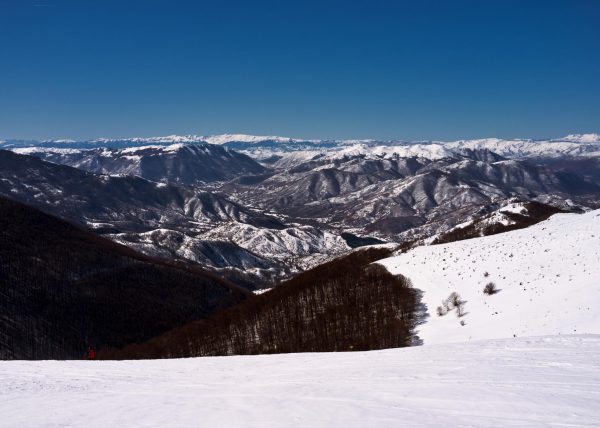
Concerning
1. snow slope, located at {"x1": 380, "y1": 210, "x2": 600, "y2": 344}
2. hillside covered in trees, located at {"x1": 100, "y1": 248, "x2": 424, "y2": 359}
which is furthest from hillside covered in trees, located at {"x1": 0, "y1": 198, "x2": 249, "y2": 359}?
snow slope, located at {"x1": 380, "y1": 210, "x2": 600, "y2": 344}

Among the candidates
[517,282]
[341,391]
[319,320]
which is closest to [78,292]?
[319,320]

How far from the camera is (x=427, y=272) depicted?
47.9 m

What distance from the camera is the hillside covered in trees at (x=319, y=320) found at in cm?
4056

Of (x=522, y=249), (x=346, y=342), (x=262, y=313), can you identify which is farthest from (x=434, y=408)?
(x=262, y=313)

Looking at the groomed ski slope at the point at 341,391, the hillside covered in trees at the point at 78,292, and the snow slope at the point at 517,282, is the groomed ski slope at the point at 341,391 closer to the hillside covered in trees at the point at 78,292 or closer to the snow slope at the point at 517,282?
the snow slope at the point at 517,282

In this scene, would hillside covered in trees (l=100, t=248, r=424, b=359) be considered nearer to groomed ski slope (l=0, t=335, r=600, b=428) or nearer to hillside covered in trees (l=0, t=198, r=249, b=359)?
groomed ski slope (l=0, t=335, r=600, b=428)

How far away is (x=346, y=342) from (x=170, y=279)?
133994mm

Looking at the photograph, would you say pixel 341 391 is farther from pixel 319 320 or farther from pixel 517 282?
pixel 319 320

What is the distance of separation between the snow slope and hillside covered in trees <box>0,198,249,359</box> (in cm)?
9055

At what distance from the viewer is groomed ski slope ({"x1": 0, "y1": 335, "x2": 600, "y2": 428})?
480 inches

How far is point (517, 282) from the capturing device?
1439 inches

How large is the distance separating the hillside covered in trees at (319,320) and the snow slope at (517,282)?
2593 mm

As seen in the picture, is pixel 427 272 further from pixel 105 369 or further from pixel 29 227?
pixel 29 227

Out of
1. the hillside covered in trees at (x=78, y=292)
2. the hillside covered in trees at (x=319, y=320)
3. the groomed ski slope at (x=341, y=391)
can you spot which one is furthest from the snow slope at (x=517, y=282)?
the hillside covered in trees at (x=78, y=292)
